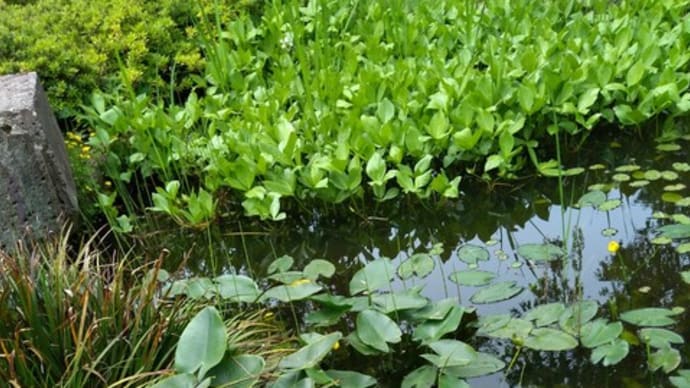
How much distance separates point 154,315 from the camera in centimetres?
260

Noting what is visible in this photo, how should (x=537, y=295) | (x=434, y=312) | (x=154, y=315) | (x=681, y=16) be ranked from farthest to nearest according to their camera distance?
(x=681, y=16) → (x=537, y=295) → (x=434, y=312) → (x=154, y=315)

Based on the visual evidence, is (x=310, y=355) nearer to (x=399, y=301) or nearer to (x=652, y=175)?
(x=399, y=301)

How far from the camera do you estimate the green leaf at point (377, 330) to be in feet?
8.53

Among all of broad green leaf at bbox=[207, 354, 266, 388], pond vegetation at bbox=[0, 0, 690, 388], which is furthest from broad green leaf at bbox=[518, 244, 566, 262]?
broad green leaf at bbox=[207, 354, 266, 388]

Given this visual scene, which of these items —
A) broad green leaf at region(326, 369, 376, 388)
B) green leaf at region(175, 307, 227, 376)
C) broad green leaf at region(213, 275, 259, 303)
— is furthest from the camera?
broad green leaf at region(213, 275, 259, 303)

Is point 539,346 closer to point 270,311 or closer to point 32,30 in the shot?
point 270,311

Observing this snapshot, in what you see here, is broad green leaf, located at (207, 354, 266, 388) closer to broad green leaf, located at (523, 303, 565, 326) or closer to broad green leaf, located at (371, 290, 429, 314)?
broad green leaf, located at (371, 290, 429, 314)

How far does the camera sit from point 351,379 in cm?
253

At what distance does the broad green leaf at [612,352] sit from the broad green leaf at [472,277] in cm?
51

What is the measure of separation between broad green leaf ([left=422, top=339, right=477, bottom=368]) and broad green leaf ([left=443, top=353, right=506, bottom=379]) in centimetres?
3

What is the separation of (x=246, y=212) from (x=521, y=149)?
1142 millimetres

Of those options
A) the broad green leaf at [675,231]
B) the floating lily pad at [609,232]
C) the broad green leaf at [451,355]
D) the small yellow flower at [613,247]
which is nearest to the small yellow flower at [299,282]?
the broad green leaf at [451,355]

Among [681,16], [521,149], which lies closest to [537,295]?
[521,149]

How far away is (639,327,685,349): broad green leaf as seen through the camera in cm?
268
